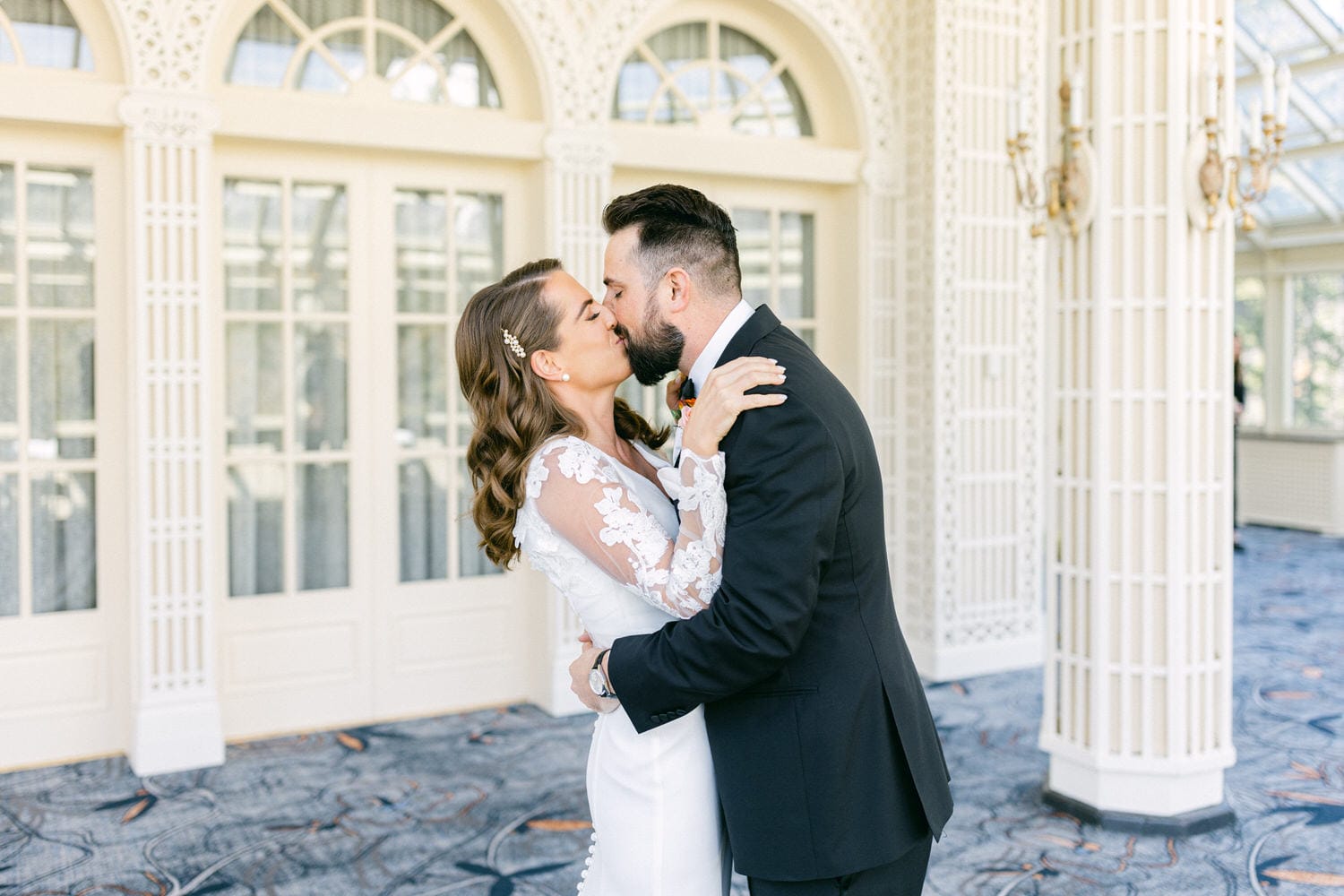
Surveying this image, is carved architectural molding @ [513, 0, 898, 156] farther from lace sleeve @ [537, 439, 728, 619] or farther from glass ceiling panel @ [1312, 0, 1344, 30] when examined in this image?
glass ceiling panel @ [1312, 0, 1344, 30]

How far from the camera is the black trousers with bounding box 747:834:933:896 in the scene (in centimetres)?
181

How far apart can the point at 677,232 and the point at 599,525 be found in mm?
472

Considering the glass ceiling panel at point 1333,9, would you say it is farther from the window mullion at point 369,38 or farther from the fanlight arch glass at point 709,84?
the window mullion at point 369,38

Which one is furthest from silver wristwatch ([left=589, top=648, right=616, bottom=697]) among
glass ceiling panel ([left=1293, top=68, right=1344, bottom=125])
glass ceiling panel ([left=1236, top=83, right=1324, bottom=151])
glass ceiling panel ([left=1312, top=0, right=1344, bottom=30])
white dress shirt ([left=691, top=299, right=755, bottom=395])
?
glass ceiling panel ([left=1236, top=83, right=1324, bottom=151])

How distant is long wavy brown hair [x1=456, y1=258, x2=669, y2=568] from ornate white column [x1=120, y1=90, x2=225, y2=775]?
A: 8.80 feet

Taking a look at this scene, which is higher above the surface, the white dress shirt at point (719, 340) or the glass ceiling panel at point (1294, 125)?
the glass ceiling panel at point (1294, 125)

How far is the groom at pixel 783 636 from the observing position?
166 cm

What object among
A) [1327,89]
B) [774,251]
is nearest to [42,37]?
[774,251]

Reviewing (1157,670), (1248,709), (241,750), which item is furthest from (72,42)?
(1248,709)

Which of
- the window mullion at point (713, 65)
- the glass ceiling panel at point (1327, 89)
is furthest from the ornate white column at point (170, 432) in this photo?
the glass ceiling panel at point (1327, 89)

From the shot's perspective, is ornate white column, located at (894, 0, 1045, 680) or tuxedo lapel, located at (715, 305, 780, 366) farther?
ornate white column, located at (894, 0, 1045, 680)

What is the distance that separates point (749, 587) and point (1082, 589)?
250cm

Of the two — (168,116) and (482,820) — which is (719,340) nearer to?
(482,820)

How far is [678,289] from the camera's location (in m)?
1.82
